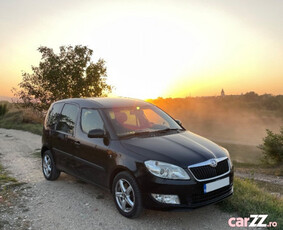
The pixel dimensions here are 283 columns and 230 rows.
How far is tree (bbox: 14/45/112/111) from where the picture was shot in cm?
2300

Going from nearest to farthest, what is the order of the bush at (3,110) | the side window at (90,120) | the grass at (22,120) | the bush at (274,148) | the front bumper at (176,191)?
the front bumper at (176,191), the side window at (90,120), the bush at (274,148), the grass at (22,120), the bush at (3,110)

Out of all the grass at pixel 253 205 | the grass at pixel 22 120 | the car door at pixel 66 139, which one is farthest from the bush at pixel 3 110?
the grass at pixel 253 205

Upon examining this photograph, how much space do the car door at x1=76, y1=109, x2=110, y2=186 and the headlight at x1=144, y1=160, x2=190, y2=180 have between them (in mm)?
949

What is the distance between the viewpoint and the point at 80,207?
5.05m

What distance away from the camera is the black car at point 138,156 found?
13.3 ft

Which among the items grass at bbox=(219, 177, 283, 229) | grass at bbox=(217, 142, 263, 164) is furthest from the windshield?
grass at bbox=(217, 142, 263, 164)

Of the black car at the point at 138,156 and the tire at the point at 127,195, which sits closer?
the black car at the point at 138,156

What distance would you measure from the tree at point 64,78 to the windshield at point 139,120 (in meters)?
17.6

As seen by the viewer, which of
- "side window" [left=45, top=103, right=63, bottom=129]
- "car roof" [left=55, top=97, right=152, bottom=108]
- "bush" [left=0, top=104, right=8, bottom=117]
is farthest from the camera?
"bush" [left=0, top=104, right=8, bottom=117]

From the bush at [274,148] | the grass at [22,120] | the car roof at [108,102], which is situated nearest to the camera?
the car roof at [108,102]

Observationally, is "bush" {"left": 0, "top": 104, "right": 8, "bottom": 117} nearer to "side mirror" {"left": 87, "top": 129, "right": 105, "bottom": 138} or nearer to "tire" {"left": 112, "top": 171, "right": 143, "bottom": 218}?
"side mirror" {"left": 87, "top": 129, "right": 105, "bottom": 138}

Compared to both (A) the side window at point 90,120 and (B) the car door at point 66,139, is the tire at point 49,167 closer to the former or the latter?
(B) the car door at point 66,139

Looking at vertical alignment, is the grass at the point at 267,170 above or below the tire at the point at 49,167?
below

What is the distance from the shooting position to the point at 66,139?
233 inches
